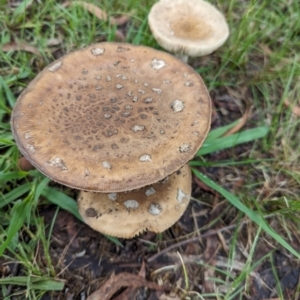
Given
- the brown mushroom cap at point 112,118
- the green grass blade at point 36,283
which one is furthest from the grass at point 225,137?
the brown mushroom cap at point 112,118

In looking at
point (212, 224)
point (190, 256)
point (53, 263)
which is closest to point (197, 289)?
point (190, 256)

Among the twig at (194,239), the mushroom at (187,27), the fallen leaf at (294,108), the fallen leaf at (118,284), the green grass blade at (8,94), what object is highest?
the mushroom at (187,27)

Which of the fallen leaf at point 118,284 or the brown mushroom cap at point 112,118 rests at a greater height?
the brown mushroom cap at point 112,118

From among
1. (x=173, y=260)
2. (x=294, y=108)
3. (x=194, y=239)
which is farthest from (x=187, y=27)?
(x=173, y=260)

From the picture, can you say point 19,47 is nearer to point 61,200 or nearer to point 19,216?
point 61,200

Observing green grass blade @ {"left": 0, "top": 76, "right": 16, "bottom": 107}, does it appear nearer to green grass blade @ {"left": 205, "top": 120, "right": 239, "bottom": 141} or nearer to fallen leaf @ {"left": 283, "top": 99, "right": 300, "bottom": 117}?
green grass blade @ {"left": 205, "top": 120, "right": 239, "bottom": 141}

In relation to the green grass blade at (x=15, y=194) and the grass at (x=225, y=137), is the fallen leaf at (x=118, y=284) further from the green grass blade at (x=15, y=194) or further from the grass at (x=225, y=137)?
the green grass blade at (x=15, y=194)

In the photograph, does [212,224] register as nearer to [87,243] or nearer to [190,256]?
[190,256]
